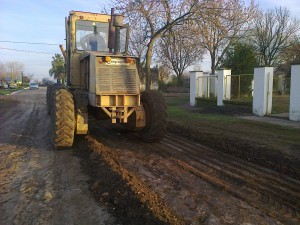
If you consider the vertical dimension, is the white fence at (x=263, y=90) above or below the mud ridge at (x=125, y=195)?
above

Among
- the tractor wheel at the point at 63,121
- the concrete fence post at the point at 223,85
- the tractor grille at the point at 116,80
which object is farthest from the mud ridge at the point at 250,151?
the concrete fence post at the point at 223,85

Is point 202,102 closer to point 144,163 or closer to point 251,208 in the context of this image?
point 144,163

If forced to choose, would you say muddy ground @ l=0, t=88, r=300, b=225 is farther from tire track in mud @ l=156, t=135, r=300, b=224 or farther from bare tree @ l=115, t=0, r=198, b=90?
bare tree @ l=115, t=0, r=198, b=90

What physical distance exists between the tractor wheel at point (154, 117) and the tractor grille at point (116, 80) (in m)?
0.71

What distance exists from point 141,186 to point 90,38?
5.99 metres

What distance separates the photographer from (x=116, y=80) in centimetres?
861

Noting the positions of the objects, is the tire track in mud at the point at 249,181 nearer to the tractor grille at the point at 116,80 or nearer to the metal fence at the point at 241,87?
the tractor grille at the point at 116,80

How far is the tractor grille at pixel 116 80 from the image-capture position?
333 inches

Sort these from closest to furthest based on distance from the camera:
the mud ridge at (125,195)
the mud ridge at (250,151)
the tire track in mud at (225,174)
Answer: the mud ridge at (125,195)
the tire track in mud at (225,174)
the mud ridge at (250,151)

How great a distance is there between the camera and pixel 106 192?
5.48 m

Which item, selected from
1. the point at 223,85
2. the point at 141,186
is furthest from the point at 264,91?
the point at 141,186

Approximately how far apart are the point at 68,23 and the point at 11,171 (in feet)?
16.6

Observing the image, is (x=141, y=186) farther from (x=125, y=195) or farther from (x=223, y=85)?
(x=223, y=85)

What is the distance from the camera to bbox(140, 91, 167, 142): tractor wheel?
30.0 ft
